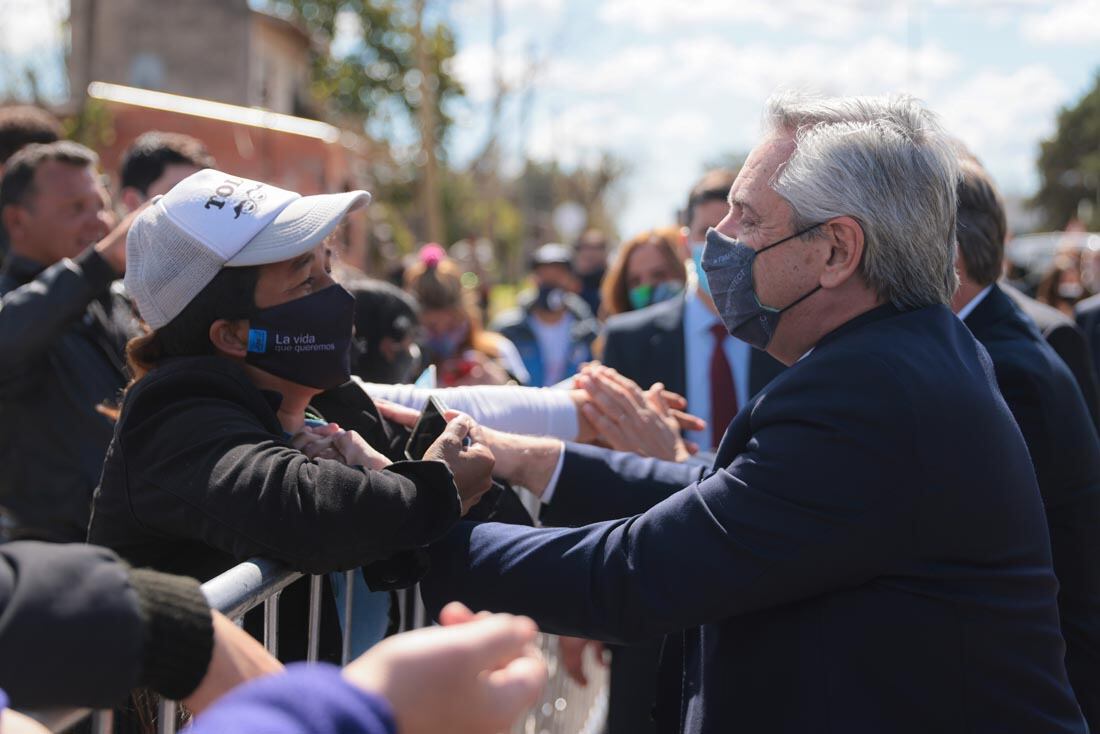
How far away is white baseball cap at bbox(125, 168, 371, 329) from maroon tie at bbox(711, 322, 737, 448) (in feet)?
8.19

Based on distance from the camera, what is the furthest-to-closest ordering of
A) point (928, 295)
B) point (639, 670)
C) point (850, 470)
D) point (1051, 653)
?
point (639, 670) < point (928, 295) < point (1051, 653) < point (850, 470)

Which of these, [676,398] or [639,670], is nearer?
[676,398]

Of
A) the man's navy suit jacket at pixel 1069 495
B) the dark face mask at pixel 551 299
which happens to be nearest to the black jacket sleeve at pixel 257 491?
the man's navy suit jacket at pixel 1069 495

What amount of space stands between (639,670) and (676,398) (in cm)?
118

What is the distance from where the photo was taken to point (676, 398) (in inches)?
136

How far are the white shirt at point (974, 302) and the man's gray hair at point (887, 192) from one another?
1031mm

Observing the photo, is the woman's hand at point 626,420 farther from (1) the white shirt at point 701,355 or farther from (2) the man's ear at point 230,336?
(1) the white shirt at point 701,355

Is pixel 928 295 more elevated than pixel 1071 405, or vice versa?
pixel 928 295

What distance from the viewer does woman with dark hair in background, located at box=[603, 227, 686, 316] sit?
635 cm

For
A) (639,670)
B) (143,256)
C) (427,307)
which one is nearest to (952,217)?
(143,256)

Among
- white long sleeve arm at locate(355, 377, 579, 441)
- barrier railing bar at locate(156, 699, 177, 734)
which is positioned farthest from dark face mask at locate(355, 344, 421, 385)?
barrier railing bar at locate(156, 699, 177, 734)

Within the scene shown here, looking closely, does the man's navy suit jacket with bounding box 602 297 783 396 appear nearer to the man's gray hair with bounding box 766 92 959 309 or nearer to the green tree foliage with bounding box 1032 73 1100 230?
the man's gray hair with bounding box 766 92 959 309

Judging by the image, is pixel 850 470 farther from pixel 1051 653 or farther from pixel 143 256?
pixel 143 256

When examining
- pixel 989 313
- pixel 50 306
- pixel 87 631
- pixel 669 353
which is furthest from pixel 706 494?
pixel 669 353
